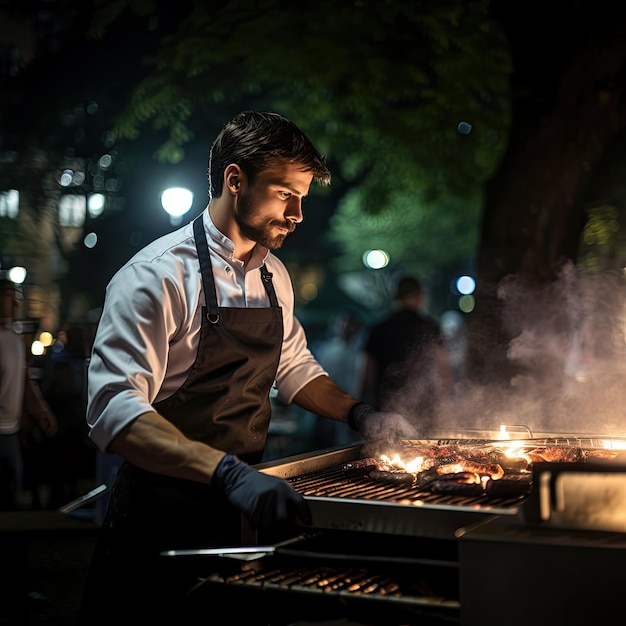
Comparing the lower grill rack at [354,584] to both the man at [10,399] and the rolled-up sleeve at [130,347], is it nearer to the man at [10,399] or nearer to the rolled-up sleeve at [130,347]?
the rolled-up sleeve at [130,347]

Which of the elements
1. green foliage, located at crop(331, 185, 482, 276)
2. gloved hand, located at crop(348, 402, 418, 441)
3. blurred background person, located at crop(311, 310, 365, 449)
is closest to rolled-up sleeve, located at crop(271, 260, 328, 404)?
gloved hand, located at crop(348, 402, 418, 441)

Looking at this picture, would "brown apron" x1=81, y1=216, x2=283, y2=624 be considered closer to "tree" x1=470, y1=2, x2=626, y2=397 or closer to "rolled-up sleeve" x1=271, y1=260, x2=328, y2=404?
"rolled-up sleeve" x1=271, y1=260, x2=328, y2=404

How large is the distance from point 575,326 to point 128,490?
4195 mm

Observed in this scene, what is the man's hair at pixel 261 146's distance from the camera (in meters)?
2.97

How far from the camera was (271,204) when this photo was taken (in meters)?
3.02

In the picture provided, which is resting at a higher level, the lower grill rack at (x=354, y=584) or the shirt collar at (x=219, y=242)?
the shirt collar at (x=219, y=242)

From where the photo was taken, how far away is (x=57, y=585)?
6.55m

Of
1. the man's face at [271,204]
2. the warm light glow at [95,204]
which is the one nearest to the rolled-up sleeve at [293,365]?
the man's face at [271,204]

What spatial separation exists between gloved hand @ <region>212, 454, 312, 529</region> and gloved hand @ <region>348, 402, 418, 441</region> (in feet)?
3.65

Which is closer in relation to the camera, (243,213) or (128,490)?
(128,490)

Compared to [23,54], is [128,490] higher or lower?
lower

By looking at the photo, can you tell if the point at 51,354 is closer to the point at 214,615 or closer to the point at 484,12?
the point at 484,12

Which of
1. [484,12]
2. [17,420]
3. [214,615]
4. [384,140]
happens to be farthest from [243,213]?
[384,140]

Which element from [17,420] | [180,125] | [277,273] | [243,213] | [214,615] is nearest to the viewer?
[214,615]
